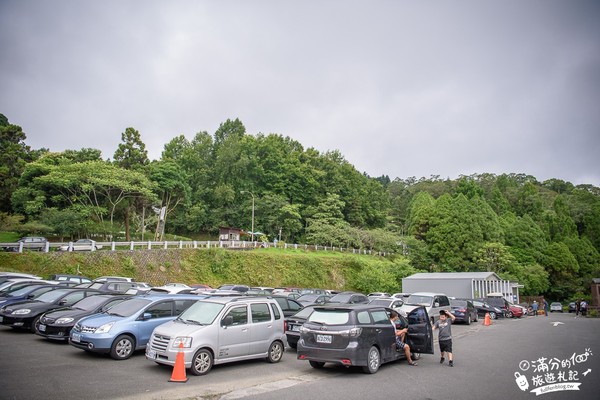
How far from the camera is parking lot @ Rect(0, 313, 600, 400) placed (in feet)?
26.6

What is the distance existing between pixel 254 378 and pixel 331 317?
7.65ft

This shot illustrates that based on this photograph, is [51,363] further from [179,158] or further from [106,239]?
[179,158]

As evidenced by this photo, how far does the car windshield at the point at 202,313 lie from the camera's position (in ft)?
33.6

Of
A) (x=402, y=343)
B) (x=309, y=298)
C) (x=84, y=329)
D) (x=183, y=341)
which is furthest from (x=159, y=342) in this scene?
(x=309, y=298)

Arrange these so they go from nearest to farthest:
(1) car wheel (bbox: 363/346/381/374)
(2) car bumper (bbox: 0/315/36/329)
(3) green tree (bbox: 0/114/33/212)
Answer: (1) car wheel (bbox: 363/346/381/374) → (2) car bumper (bbox: 0/315/36/329) → (3) green tree (bbox: 0/114/33/212)

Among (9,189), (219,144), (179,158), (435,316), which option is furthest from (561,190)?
(9,189)

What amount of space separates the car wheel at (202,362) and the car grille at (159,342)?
2.44 ft

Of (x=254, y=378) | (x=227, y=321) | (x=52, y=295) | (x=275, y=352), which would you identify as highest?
(x=52, y=295)

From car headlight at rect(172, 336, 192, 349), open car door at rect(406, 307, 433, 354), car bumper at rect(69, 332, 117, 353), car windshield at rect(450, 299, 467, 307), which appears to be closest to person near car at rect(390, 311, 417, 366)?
open car door at rect(406, 307, 433, 354)

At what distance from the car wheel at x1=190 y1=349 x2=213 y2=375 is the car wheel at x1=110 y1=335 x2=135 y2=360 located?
8.08 ft

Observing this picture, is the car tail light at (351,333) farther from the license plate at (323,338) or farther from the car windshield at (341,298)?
the car windshield at (341,298)

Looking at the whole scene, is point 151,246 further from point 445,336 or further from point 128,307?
point 445,336

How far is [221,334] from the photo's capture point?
10148 millimetres

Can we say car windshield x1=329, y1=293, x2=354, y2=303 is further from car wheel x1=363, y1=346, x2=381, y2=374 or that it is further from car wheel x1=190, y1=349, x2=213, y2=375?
car wheel x1=190, y1=349, x2=213, y2=375
